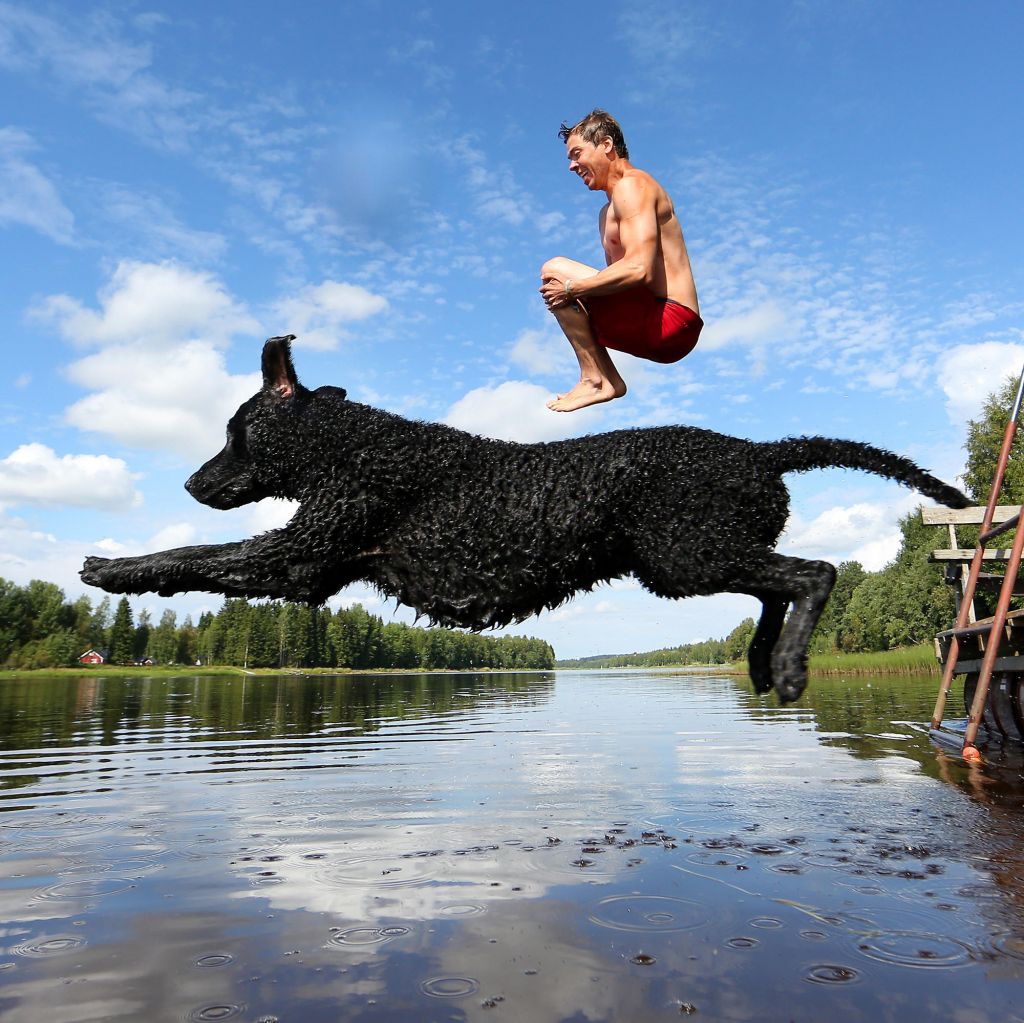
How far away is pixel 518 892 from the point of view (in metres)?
6.47

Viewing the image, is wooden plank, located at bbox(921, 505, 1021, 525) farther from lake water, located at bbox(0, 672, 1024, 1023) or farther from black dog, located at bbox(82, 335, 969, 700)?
lake water, located at bbox(0, 672, 1024, 1023)

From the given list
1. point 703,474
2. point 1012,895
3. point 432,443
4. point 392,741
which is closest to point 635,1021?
point 703,474

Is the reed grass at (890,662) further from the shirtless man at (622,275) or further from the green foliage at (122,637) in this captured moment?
the green foliage at (122,637)

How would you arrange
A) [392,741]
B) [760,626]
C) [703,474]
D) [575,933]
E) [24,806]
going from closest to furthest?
1. [703,474]
2. [760,626]
3. [575,933]
4. [24,806]
5. [392,741]

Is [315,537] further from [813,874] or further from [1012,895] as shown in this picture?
[1012,895]

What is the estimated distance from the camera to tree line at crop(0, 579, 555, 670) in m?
123

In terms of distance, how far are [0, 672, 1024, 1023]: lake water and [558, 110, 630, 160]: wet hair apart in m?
4.40

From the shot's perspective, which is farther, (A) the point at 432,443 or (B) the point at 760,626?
(B) the point at 760,626

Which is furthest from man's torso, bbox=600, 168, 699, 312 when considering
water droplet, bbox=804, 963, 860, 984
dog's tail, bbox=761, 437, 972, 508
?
water droplet, bbox=804, 963, 860, 984

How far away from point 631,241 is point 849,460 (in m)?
2.12

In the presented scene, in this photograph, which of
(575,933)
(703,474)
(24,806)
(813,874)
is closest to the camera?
(703,474)

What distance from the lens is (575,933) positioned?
5.39m

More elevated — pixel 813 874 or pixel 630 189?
pixel 630 189

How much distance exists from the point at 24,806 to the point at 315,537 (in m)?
10.3
